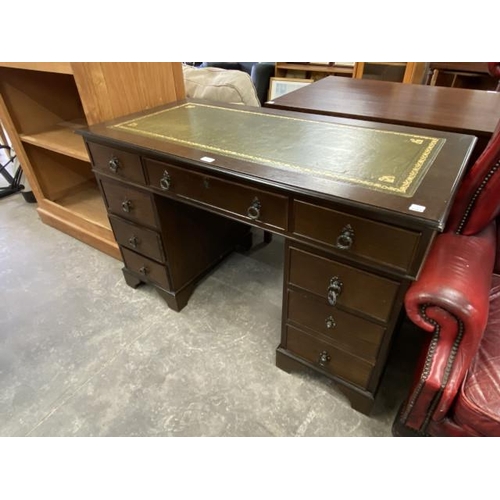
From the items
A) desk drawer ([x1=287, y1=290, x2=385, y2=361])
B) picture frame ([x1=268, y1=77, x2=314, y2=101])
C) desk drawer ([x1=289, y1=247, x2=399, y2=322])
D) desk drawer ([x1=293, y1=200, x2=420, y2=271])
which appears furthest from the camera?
picture frame ([x1=268, y1=77, x2=314, y2=101])

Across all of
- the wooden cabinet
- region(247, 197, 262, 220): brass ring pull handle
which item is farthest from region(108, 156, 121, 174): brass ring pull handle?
the wooden cabinet

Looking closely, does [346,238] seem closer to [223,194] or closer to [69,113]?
[223,194]

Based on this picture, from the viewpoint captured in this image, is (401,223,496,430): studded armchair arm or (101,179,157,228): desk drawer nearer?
(401,223,496,430): studded armchair arm

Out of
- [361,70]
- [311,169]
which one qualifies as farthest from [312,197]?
[361,70]

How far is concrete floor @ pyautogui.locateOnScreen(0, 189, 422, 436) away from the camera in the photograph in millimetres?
1157

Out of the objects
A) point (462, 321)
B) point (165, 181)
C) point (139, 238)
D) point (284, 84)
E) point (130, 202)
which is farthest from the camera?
point (284, 84)

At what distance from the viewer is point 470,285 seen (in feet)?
2.56

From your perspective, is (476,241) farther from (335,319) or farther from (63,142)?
(63,142)

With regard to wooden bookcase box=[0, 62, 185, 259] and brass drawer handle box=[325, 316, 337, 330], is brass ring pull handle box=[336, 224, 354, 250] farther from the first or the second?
wooden bookcase box=[0, 62, 185, 259]

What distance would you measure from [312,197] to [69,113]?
195 cm

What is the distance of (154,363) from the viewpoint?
1.35 m

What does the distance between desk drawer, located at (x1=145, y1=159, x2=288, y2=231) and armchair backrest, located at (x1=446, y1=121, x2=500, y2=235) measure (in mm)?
515

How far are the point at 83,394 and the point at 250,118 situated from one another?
1.22m

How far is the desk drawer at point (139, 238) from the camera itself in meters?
1.38
